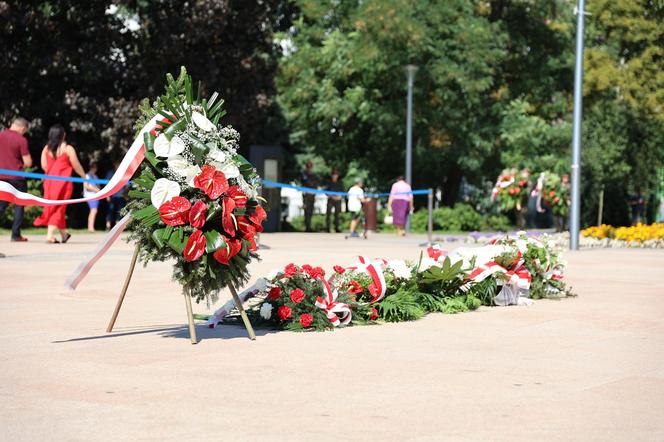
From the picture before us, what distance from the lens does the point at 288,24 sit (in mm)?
43188

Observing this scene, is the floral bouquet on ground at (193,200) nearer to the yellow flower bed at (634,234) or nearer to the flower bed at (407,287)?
the flower bed at (407,287)

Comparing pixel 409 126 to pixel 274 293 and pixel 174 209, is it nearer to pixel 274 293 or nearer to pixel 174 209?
pixel 274 293

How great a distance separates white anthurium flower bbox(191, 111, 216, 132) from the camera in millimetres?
8547

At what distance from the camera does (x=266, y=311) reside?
941 centimetres

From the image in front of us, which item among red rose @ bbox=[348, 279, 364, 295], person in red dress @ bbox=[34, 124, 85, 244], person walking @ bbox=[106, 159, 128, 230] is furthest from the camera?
person walking @ bbox=[106, 159, 128, 230]

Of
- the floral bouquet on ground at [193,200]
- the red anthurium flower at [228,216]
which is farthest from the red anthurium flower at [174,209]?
the red anthurium flower at [228,216]

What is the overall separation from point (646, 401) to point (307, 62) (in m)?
32.9

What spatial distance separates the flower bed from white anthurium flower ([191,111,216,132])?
1.48 metres

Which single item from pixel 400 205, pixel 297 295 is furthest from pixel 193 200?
pixel 400 205

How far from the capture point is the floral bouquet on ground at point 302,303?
933 centimetres

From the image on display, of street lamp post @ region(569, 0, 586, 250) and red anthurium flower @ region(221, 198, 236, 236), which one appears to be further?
street lamp post @ region(569, 0, 586, 250)

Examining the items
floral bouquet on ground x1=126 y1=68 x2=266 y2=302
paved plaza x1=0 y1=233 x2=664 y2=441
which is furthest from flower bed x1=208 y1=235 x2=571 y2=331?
floral bouquet on ground x1=126 y1=68 x2=266 y2=302

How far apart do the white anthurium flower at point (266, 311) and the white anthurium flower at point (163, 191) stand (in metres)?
1.36

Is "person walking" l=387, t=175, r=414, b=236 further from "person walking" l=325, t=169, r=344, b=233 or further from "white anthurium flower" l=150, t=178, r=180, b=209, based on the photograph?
"white anthurium flower" l=150, t=178, r=180, b=209
